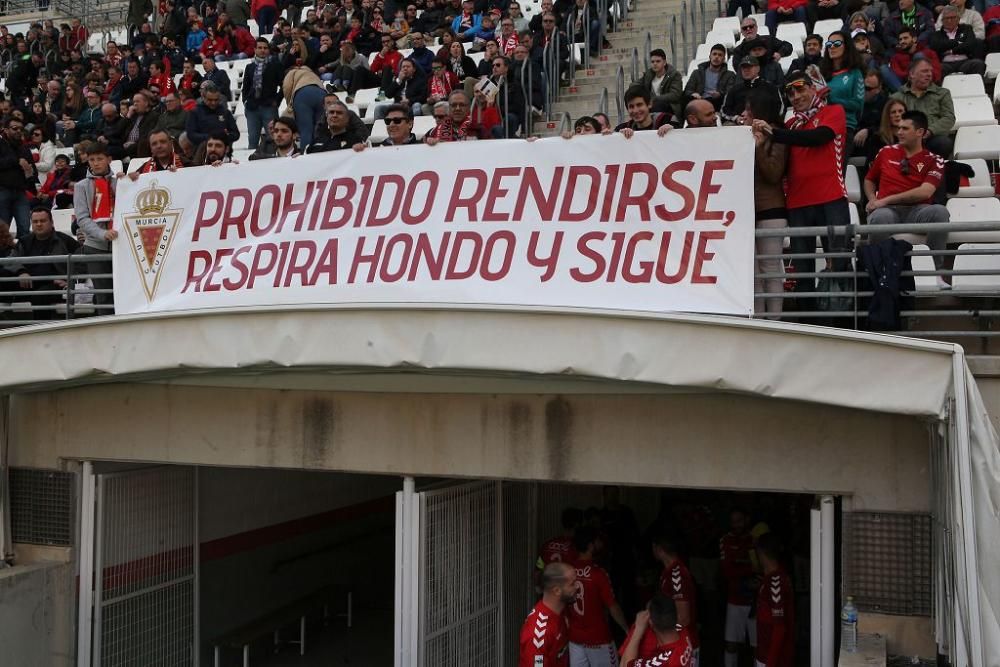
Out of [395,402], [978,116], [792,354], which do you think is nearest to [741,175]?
→ [792,354]

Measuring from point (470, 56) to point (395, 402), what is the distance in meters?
9.05

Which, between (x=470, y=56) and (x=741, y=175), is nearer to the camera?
(x=741, y=175)

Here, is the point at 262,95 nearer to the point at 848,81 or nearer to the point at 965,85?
the point at 848,81

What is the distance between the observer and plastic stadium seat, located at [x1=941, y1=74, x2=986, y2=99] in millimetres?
10852

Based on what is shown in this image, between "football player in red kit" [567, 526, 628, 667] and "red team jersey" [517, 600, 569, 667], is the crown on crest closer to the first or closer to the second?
"red team jersey" [517, 600, 569, 667]

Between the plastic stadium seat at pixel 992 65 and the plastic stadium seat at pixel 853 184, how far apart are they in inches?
169

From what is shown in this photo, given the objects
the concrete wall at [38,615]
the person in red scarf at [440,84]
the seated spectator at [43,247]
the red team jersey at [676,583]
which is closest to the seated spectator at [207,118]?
the person in red scarf at [440,84]

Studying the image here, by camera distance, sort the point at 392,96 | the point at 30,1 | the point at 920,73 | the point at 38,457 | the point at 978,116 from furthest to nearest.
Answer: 1. the point at 30,1
2. the point at 392,96
3. the point at 978,116
4. the point at 920,73
5. the point at 38,457

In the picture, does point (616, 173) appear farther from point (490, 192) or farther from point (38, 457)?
point (38, 457)

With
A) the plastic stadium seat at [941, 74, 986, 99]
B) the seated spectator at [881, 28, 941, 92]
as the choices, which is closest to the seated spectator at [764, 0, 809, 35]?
the seated spectator at [881, 28, 941, 92]

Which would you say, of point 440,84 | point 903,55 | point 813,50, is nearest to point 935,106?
point 903,55

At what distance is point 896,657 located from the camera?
5.90 m

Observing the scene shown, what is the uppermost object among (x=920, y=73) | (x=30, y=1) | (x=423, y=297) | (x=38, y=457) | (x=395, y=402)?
(x=30, y=1)

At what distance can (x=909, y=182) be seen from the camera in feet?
21.6
